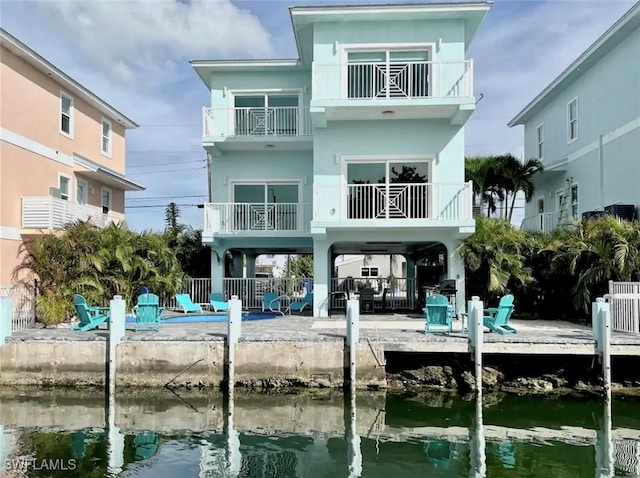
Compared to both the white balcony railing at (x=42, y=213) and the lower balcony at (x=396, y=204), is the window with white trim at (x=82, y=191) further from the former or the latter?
the lower balcony at (x=396, y=204)

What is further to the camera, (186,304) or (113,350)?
(186,304)

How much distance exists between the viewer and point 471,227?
57.4 ft

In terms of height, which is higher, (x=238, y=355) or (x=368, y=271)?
(x=368, y=271)

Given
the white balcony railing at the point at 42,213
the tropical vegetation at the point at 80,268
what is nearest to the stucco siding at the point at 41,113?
the white balcony railing at the point at 42,213

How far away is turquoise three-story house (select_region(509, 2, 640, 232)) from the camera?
18891 mm

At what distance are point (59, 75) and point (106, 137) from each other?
585 cm

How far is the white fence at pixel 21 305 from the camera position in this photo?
629 inches

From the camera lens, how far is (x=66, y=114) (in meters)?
22.2

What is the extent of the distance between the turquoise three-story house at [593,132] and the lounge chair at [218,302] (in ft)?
46.3

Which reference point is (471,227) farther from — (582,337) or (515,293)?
(582,337)

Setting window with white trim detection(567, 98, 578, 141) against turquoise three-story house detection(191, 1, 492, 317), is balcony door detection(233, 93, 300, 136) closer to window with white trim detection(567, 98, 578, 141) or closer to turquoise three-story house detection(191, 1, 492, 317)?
turquoise three-story house detection(191, 1, 492, 317)

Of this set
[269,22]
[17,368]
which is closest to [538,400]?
[17,368]

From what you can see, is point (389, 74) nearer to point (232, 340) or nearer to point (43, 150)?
point (232, 340)

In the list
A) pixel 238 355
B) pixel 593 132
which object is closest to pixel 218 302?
pixel 238 355
